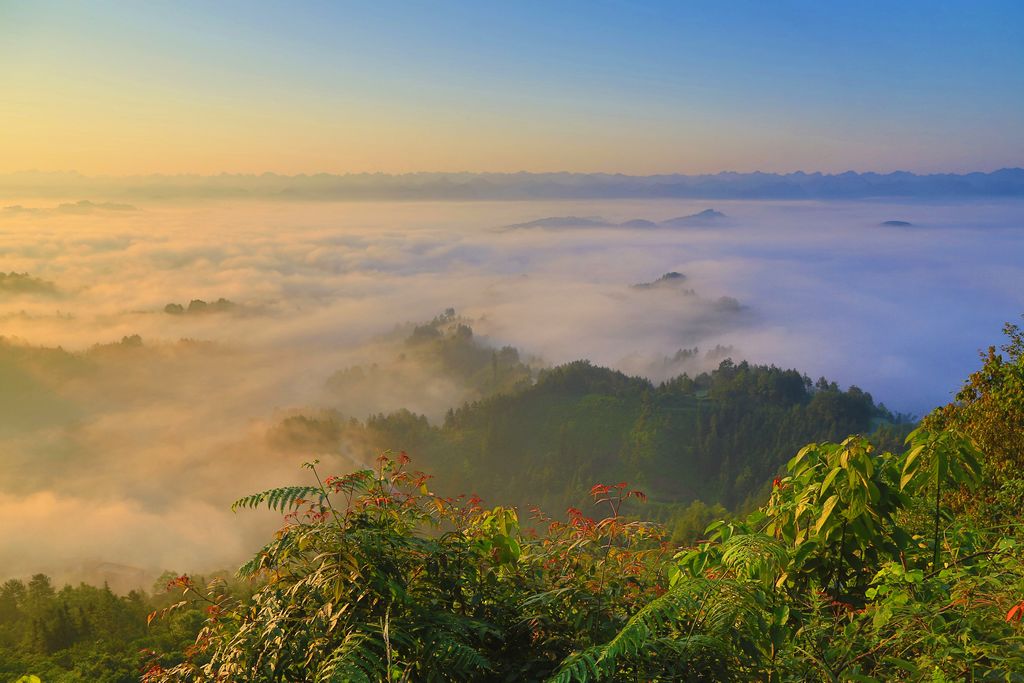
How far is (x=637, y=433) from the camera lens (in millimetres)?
71688

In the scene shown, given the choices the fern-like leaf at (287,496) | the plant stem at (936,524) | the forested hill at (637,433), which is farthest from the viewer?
the forested hill at (637,433)

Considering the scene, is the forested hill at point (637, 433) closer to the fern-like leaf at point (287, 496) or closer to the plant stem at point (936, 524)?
the plant stem at point (936, 524)

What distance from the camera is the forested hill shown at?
65312mm

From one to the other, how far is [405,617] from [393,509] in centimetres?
51

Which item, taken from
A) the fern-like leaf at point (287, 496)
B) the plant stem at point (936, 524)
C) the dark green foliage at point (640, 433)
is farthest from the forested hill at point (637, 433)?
the fern-like leaf at point (287, 496)

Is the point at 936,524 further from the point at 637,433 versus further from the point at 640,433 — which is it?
the point at 637,433

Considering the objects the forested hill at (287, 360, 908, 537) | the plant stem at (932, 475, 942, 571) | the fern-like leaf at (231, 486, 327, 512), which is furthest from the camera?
the forested hill at (287, 360, 908, 537)

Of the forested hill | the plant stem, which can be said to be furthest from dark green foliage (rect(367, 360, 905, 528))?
the plant stem

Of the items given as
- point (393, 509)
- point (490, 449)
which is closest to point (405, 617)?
point (393, 509)

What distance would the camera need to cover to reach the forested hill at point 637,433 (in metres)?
65.3

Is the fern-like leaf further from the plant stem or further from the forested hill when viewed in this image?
the forested hill

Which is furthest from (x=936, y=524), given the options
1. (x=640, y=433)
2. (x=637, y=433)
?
(x=637, y=433)

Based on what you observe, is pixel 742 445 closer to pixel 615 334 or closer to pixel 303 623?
pixel 303 623

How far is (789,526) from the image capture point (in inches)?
113
